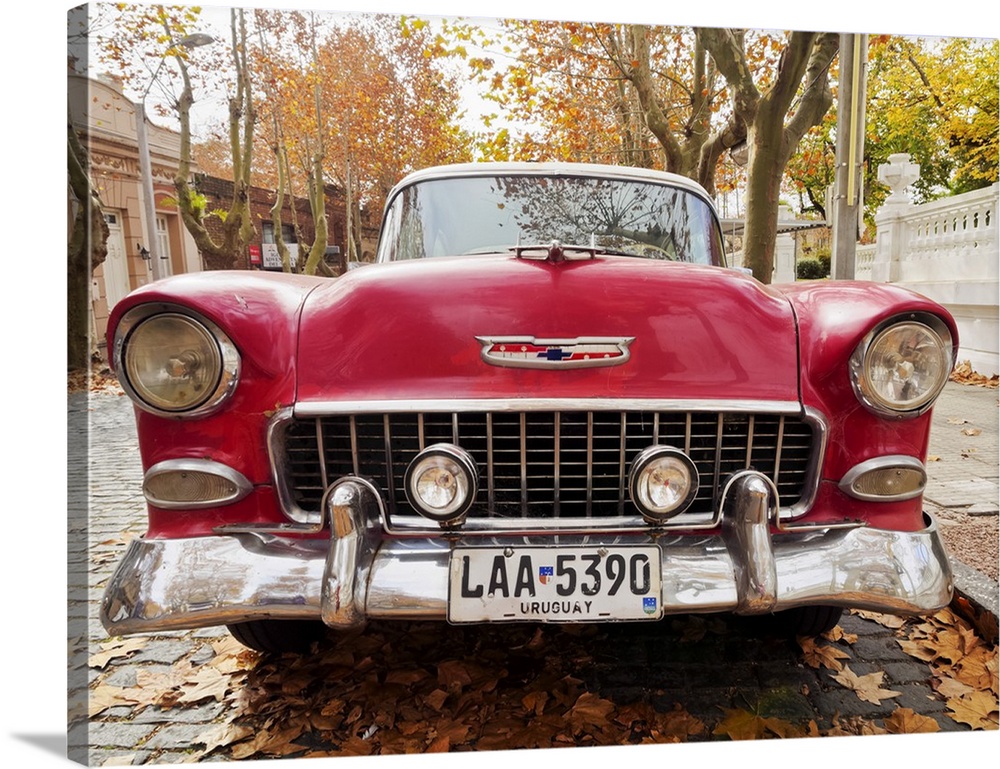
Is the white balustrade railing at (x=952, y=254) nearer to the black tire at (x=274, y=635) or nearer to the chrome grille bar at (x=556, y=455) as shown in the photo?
the chrome grille bar at (x=556, y=455)

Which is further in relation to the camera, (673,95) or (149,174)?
(673,95)

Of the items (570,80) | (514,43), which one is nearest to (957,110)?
(514,43)

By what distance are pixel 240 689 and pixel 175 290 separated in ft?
3.81

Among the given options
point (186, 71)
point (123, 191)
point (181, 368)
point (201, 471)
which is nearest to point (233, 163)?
point (123, 191)

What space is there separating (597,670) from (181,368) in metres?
1.42

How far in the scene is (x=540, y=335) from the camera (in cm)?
146

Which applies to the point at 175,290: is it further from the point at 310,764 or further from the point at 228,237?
the point at 228,237

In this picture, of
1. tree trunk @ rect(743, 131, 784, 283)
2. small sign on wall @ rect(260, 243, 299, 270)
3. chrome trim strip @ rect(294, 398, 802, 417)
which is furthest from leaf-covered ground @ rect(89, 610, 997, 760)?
small sign on wall @ rect(260, 243, 299, 270)

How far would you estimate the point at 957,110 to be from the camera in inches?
124

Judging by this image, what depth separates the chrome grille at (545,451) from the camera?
1481 mm

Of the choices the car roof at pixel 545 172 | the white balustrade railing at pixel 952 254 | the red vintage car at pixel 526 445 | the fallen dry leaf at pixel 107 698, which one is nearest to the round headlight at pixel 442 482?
the red vintage car at pixel 526 445

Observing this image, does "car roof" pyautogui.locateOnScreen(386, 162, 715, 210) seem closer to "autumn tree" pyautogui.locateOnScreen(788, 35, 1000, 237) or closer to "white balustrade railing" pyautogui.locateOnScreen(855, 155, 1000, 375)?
"autumn tree" pyautogui.locateOnScreen(788, 35, 1000, 237)

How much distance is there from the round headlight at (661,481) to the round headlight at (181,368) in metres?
0.97

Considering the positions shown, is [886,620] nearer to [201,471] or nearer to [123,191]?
[201,471]
